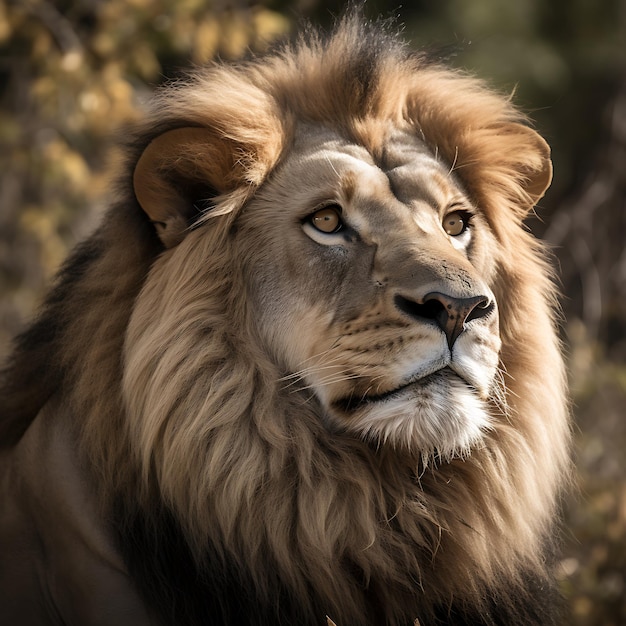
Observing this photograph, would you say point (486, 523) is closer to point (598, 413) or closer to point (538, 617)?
point (538, 617)

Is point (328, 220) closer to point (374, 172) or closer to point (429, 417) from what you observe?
point (374, 172)

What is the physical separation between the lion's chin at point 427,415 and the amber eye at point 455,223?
565 mm

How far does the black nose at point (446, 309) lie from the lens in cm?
229

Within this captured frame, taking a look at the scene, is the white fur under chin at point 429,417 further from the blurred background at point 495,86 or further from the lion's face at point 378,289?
the blurred background at point 495,86

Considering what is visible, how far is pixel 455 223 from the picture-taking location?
2807mm

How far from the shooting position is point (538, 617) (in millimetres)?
2803

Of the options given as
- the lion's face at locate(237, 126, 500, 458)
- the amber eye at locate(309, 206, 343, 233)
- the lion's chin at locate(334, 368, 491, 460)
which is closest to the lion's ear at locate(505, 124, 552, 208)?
the lion's face at locate(237, 126, 500, 458)

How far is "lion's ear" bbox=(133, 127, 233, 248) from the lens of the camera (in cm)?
260

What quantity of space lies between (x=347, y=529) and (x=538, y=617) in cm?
71

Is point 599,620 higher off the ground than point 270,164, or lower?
lower

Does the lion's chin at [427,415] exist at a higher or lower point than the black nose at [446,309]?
lower

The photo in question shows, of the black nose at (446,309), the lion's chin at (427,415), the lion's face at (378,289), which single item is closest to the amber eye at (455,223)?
the lion's face at (378,289)

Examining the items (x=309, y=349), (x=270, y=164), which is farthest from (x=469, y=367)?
(x=270, y=164)

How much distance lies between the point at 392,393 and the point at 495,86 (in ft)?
8.96
